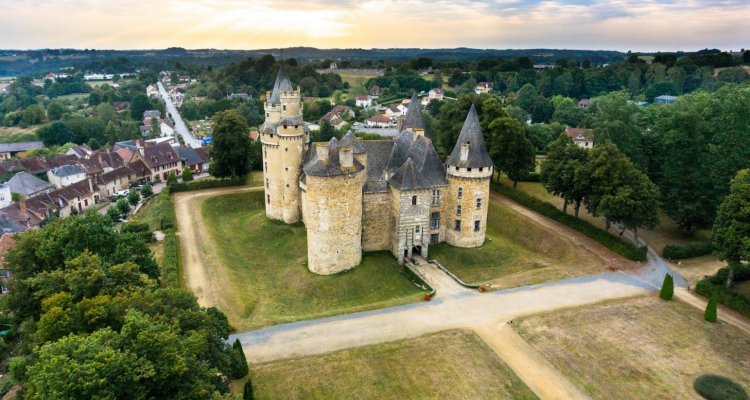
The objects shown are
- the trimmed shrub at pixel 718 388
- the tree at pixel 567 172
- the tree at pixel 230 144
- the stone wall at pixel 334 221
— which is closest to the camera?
the trimmed shrub at pixel 718 388

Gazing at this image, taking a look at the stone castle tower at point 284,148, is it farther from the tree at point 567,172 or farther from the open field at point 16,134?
the open field at point 16,134

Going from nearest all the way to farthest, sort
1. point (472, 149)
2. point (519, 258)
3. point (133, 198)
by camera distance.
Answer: point (472, 149) < point (519, 258) < point (133, 198)

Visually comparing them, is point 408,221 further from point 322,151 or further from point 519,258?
point 519,258

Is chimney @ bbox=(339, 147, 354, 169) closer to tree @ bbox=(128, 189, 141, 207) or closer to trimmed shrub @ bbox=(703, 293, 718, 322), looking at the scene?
trimmed shrub @ bbox=(703, 293, 718, 322)

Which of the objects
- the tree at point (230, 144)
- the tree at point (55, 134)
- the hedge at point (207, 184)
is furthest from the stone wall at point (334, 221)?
the tree at point (55, 134)

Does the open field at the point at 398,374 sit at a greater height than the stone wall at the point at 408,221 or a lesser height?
lesser

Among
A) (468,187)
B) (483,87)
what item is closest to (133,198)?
(468,187)
